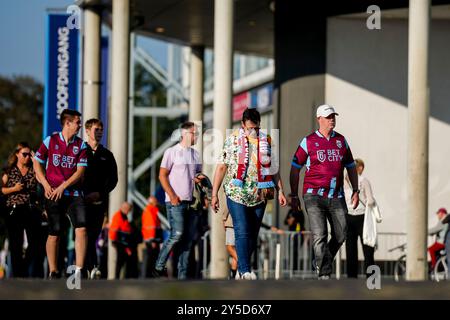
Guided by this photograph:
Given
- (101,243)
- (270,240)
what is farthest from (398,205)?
(101,243)

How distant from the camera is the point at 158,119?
92125 mm

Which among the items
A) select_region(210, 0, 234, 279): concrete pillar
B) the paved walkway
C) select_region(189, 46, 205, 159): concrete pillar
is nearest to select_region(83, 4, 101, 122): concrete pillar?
select_region(210, 0, 234, 279): concrete pillar

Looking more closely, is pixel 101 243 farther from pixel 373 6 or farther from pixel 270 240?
pixel 373 6

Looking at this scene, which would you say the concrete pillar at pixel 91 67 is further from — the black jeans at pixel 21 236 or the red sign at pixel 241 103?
the red sign at pixel 241 103

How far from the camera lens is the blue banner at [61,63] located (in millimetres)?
26391

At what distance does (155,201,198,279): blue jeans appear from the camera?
14484 millimetres

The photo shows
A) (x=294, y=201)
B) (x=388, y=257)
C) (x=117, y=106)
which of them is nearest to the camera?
(x=294, y=201)

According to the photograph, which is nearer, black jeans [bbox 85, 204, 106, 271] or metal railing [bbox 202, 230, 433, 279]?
black jeans [bbox 85, 204, 106, 271]

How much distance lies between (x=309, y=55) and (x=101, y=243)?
5957mm

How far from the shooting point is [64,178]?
43.4 ft

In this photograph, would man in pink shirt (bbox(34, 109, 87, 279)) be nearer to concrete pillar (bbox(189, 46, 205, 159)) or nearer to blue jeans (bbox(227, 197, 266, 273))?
blue jeans (bbox(227, 197, 266, 273))

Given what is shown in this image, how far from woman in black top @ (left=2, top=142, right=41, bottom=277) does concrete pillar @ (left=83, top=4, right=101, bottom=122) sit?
30.7ft

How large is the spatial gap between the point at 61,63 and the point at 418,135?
10009 mm

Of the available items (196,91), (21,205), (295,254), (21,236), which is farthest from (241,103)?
(21,205)
